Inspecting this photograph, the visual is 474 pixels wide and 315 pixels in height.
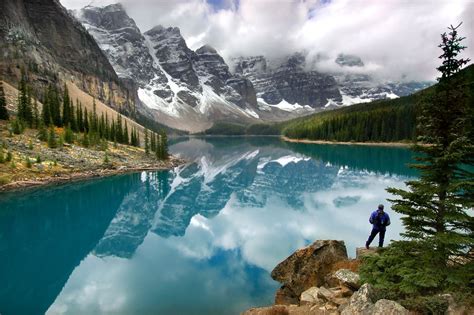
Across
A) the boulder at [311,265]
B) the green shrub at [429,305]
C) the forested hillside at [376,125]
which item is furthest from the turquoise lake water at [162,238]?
the forested hillside at [376,125]

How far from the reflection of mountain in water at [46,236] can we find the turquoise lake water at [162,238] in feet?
0.30

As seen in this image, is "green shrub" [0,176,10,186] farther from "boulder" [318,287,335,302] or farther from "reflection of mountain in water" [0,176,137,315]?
"boulder" [318,287,335,302]

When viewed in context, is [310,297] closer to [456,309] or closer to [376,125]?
[456,309]

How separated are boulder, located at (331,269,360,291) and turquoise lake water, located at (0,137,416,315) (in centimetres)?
501

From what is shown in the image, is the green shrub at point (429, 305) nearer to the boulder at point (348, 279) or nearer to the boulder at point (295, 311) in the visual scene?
the boulder at point (295, 311)

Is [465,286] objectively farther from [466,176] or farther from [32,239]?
[32,239]

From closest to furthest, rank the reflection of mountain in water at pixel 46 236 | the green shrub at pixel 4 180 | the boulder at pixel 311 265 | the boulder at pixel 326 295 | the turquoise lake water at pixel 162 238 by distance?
the boulder at pixel 326 295
the boulder at pixel 311 265
the turquoise lake water at pixel 162 238
the reflection of mountain in water at pixel 46 236
the green shrub at pixel 4 180

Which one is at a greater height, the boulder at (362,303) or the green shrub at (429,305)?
the green shrub at (429,305)

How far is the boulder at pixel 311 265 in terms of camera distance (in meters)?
17.6

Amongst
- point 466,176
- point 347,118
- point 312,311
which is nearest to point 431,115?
point 466,176

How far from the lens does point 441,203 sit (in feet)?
40.3

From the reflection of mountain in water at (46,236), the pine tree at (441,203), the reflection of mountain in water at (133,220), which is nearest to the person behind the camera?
the pine tree at (441,203)

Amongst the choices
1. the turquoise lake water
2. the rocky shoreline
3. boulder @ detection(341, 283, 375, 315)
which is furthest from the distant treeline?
boulder @ detection(341, 283, 375, 315)

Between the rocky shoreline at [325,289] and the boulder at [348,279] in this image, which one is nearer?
the rocky shoreline at [325,289]
